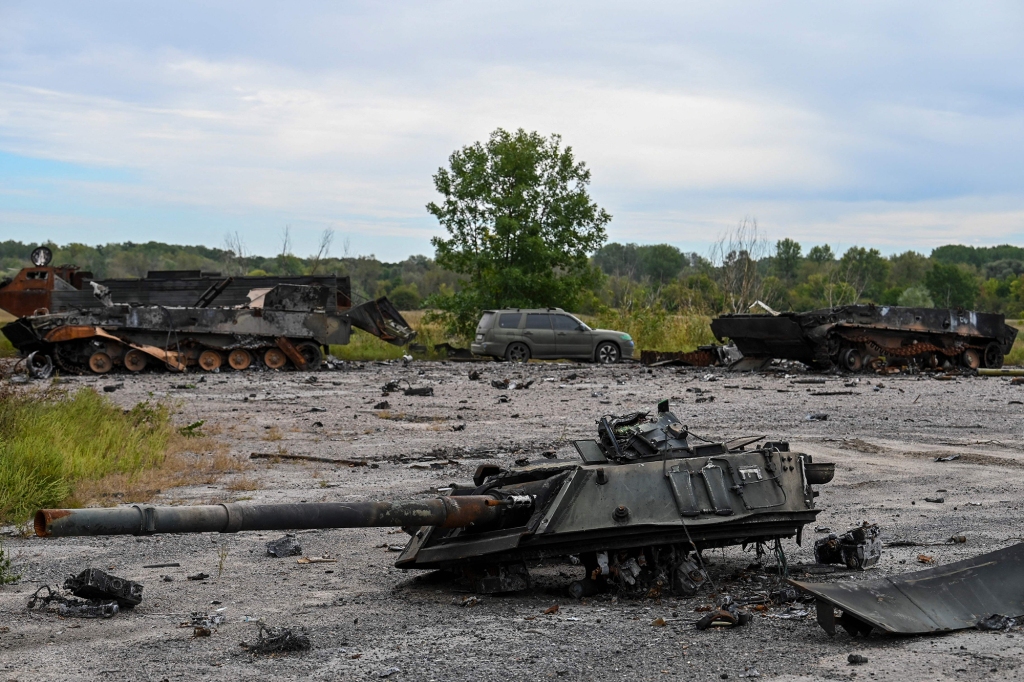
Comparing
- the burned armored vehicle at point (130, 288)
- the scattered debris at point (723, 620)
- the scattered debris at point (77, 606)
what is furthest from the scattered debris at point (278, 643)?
the burned armored vehicle at point (130, 288)

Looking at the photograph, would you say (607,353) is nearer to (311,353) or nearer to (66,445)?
(311,353)

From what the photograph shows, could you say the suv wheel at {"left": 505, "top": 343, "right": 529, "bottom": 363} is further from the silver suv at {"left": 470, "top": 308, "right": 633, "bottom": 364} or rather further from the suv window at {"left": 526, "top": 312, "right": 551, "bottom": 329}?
the suv window at {"left": 526, "top": 312, "right": 551, "bottom": 329}

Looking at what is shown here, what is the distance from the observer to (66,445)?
1155 centimetres

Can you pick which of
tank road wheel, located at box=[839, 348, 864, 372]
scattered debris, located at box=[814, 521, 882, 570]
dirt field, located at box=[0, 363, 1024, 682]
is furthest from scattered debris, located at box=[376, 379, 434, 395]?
scattered debris, located at box=[814, 521, 882, 570]

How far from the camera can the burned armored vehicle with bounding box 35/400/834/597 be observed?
6.71 m

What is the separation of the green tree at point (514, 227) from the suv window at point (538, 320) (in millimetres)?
4649

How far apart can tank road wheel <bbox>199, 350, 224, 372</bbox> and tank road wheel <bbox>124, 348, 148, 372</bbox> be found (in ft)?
4.29

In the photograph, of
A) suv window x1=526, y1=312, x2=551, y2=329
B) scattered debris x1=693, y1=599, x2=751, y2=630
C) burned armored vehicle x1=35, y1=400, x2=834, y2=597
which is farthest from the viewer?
suv window x1=526, y1=312, x2=551, y2=329

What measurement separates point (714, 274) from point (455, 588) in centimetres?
4254

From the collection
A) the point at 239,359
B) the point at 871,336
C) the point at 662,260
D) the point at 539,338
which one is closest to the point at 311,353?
the point at 239,359

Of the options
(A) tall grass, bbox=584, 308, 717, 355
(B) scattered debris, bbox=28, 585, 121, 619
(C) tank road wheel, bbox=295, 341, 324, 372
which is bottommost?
(B) scattered debris, bbox=28, 585, 121, 619

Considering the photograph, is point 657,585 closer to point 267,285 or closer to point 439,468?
point 439,468

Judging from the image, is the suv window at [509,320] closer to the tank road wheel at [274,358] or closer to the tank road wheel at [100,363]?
the tank road wheel at [274,358]

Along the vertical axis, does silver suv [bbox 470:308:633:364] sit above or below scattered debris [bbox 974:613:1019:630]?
above
